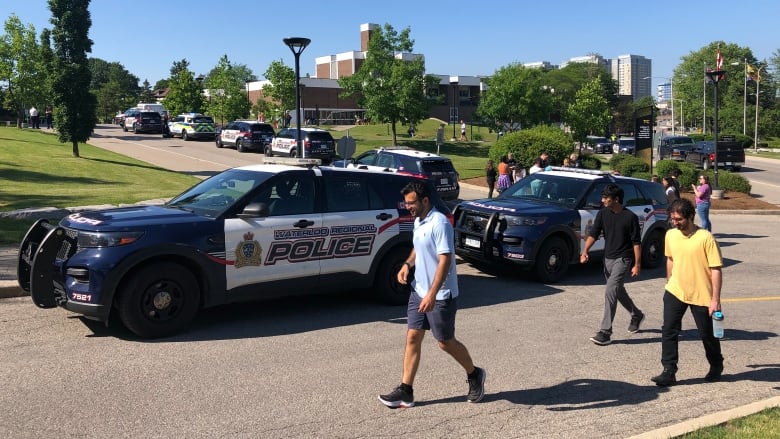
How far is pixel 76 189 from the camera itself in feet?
61.4

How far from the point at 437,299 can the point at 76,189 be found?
16246 millimetres

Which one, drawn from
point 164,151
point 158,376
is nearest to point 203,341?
point 158,376

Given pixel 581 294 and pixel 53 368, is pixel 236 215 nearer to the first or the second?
pixel 53 368

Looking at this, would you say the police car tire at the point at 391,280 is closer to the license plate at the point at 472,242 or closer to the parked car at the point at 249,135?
the license plate at the point at 472,242

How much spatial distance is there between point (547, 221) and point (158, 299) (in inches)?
237

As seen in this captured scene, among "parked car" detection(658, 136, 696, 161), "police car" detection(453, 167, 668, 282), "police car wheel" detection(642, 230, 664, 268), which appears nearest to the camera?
"police car" detection(453, 167, 668, 282)

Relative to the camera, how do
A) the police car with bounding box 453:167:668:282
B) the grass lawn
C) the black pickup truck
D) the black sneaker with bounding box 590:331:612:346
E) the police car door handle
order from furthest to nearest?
the black pickup truck, the grass lawn, the police car with bounding box 453:167:668:282, the police car door handle, the black sneaker with bounding box 590:331:612:346

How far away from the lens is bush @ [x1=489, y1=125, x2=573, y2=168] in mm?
27281

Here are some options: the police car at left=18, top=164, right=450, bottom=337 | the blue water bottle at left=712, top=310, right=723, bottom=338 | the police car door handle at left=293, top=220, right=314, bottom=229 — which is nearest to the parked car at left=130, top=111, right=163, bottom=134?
the police car at left=18, top=164, right=450, bottom=337

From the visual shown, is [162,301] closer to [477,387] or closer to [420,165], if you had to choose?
[477,387]

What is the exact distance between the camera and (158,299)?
22.6 feet

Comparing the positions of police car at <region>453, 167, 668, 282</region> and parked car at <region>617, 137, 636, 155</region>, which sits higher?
parked car at <region>617, 137, 636, 155</region>

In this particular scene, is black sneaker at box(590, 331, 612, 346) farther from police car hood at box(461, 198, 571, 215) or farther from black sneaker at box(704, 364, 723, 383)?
police car hood at box(461, 198, 571, 215)

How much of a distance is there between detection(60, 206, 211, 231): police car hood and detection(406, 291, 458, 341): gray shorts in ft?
9.94
